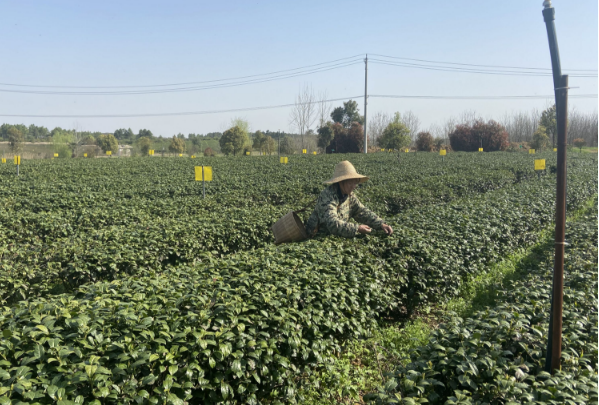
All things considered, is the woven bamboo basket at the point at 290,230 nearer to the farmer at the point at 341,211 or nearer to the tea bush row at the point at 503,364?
the farmer at the point at 341,211

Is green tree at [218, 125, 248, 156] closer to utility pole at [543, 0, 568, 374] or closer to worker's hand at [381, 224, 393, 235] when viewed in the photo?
worker's hand at [381, 224, 393, 235]

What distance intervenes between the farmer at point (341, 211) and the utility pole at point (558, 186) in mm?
2389

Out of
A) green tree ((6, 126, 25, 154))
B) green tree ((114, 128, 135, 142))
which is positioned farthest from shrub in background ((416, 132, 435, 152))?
green tree ((114, 128, 135, 142))

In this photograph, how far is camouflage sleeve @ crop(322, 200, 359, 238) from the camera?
14.7 feet

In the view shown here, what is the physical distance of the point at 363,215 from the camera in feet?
16.2

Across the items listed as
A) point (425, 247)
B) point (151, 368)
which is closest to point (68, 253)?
point (151, 368)

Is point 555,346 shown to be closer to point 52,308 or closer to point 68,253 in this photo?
point 52,308

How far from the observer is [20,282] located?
14.0 ft

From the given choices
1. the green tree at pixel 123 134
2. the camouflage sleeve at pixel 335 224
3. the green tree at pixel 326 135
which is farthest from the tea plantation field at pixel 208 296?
the green tree at pixel 123 134

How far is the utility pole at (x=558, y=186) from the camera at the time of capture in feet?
6.29

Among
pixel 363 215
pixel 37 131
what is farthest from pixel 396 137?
pixel 37 131

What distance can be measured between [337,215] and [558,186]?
109 inches

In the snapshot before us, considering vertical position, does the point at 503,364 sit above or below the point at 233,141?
below

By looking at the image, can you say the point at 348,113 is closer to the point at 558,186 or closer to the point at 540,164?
the point at 540,164
